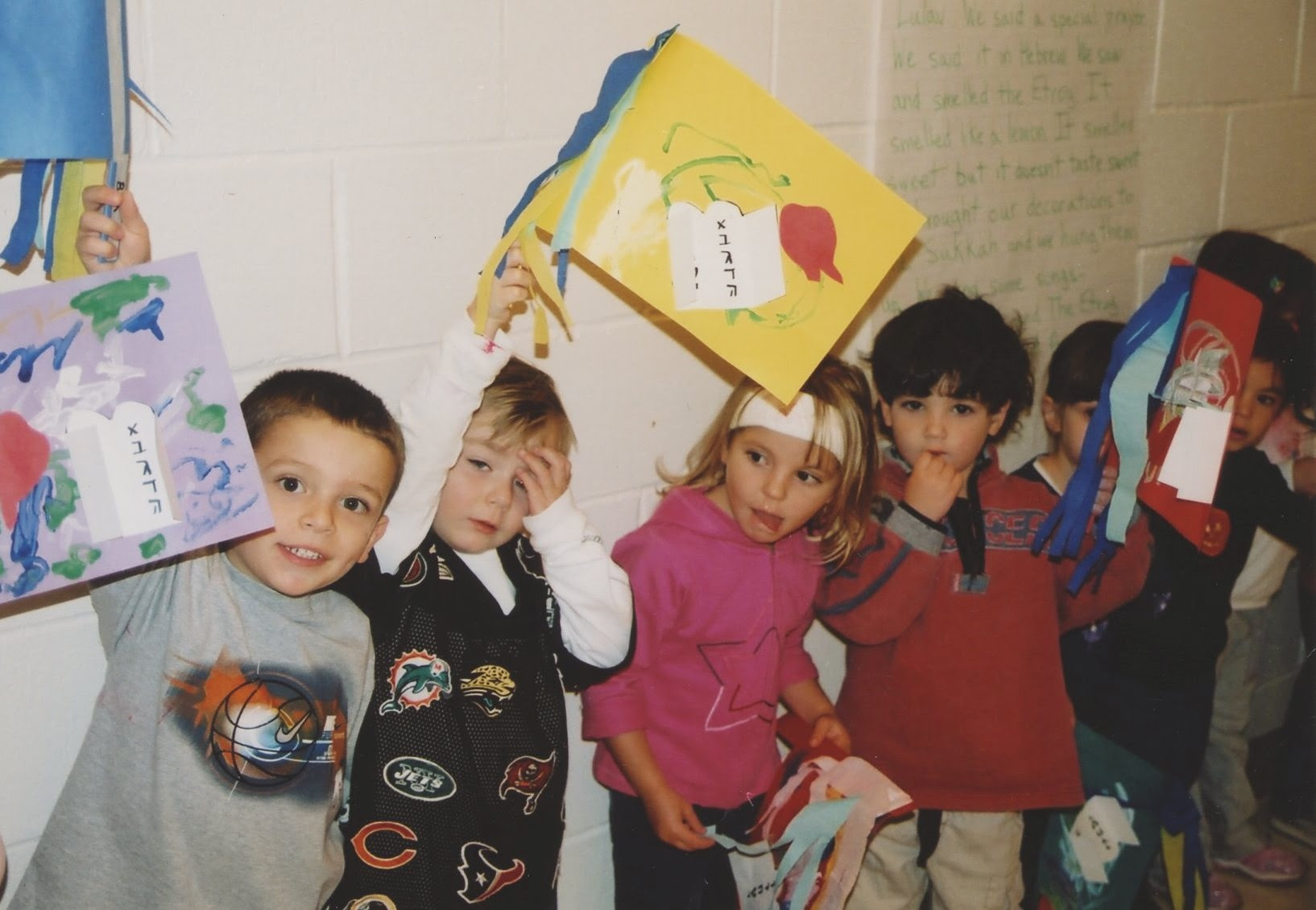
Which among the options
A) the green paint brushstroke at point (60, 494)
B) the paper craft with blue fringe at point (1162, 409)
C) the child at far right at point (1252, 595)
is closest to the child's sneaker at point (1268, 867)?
the child at far right at point (1252, 595)

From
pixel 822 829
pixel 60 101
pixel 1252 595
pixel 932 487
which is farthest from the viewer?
pixel 1252 595

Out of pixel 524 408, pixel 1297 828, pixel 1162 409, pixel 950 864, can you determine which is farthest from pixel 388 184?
pixel 1297 828

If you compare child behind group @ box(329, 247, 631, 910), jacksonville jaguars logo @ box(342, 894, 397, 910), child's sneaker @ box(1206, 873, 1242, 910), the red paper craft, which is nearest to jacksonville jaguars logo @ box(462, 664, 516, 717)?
child behind group @ box(329, 247, 631, 910)

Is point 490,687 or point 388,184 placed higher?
point 388,184

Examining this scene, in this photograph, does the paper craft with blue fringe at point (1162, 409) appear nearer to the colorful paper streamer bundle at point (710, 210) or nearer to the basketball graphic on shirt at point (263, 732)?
the colorful paper streamer bundle at point (710, 210)

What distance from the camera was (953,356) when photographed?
5.75 ft

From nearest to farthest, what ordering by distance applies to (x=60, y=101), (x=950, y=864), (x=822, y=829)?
(x=60, y=101) < (x=822, y=829) < (x=950, y=864)

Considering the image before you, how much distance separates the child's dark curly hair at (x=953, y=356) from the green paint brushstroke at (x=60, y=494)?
110 centimetres

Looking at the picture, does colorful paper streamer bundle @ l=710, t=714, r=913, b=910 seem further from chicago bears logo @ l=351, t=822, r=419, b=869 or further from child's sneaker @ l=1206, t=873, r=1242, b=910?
child's sneaker @ l=1206, t=873, r=1242, b=910

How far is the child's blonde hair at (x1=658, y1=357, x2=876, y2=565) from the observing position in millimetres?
1641

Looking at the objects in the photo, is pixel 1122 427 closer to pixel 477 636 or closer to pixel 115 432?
pixel 477 636

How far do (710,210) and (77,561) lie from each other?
28.0 inches

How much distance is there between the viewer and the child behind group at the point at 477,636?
4.46 ft

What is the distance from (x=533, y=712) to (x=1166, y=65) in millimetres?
1598
